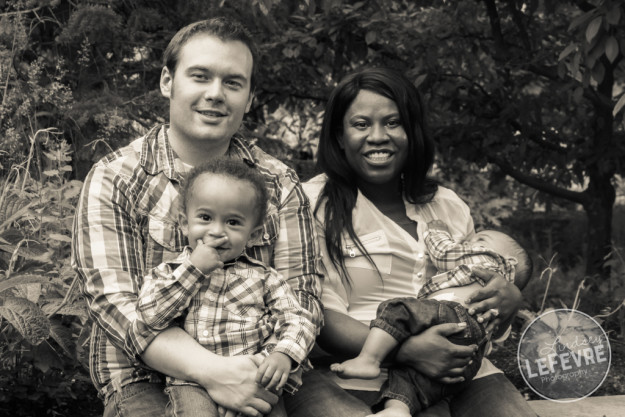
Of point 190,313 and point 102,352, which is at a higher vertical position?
point 190,313

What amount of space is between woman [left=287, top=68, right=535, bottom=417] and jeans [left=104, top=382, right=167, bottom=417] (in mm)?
457

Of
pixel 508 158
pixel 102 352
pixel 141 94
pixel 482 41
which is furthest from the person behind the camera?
pixel 508 158

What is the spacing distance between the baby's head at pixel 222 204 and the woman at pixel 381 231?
0.56m

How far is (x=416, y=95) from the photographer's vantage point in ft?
10.3

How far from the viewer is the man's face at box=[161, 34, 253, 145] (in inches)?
106

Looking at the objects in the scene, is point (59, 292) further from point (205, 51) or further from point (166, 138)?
point (205, 51)

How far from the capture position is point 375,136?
3061mm

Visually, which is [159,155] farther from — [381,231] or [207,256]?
[381,231]

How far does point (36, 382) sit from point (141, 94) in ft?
6.69

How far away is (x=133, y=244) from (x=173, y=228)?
0.43 ft

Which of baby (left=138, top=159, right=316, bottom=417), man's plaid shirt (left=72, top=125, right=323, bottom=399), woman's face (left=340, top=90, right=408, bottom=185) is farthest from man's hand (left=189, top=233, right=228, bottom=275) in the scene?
woman's face (left=340, top=90, right=408, bottom=185)

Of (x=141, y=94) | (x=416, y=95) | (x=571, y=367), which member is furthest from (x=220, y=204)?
(x=141, y=94)

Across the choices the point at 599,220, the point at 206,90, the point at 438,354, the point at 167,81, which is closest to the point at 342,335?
the point at 438,354

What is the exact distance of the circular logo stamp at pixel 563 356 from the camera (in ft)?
11.6
